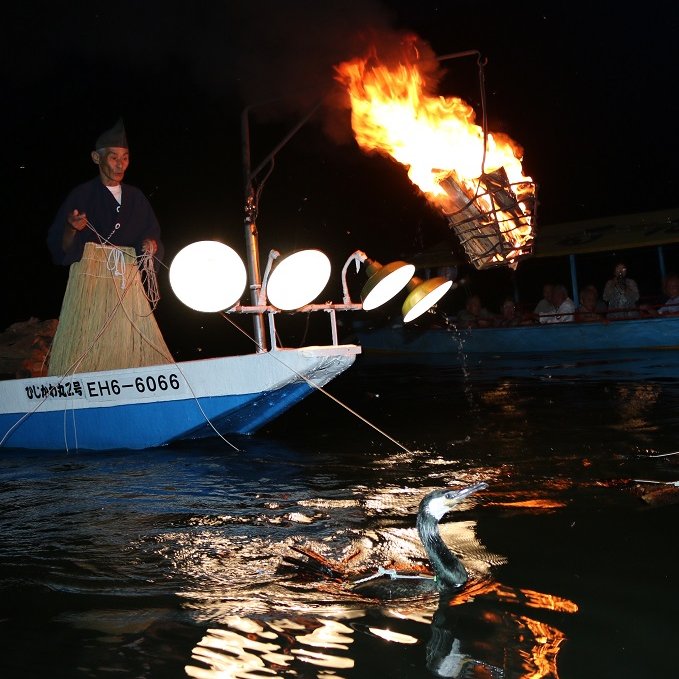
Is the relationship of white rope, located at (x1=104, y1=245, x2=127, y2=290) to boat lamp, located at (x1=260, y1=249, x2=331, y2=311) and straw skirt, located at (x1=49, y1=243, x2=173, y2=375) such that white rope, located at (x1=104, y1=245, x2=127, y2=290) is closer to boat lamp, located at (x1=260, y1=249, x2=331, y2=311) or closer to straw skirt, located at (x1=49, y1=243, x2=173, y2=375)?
straw skirt, located at (x1=49, y1=243, x2=173, y2=375)

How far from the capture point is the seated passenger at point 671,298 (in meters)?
18.8

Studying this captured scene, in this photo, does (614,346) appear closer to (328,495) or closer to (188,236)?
(328,495)

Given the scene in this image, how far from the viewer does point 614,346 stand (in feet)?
64.2

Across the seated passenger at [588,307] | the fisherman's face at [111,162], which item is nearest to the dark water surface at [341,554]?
the fisherman's face at [111,162]

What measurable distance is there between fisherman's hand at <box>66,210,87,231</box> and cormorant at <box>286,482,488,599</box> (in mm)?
5543

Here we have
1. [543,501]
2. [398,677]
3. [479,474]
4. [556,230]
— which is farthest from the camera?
[556,230]

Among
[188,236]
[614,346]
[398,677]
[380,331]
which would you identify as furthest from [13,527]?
[188,236]

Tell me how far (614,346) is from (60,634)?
1790 centimetres

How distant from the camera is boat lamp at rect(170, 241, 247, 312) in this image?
7.23 meters

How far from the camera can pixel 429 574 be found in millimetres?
4262

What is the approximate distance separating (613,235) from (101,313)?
54.5ft

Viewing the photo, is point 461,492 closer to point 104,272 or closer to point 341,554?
point 341,554

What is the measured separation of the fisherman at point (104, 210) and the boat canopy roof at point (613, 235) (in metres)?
13.5

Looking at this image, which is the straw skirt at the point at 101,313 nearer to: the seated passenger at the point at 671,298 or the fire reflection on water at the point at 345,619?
the fire reflection on water at the point at 345,619
